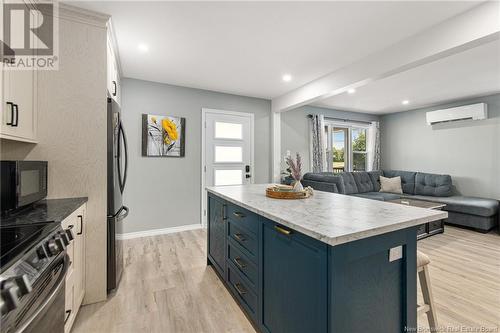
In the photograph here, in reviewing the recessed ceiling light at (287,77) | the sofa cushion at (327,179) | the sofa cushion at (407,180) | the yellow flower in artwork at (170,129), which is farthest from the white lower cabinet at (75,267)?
the sofa cushion at (407,180)

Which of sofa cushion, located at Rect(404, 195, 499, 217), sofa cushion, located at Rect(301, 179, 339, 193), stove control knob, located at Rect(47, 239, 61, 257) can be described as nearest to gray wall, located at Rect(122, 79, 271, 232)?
sofa cushion, located at Rect(301, 179, 339, 193)

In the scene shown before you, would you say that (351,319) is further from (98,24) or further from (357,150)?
(357,150)

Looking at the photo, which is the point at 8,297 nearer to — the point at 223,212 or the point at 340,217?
the point at 340,217

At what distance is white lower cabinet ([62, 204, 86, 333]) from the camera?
4.91 ft

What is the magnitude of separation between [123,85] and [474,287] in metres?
4.97

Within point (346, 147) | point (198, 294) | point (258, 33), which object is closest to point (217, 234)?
point (198, 294)

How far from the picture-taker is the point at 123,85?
3525 mm

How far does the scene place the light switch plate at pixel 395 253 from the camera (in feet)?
4.00

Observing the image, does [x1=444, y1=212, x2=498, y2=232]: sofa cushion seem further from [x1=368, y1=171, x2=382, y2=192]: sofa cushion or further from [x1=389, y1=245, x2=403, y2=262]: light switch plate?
[x1=389, y1=245, x2=403, y2=262]: light switch plate

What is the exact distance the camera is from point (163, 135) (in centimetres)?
375

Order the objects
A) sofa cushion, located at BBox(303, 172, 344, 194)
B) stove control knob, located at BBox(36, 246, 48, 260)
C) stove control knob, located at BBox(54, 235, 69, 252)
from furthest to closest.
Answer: sofa cushion, located at BBox(303, 172, 344, 194)
stove control knob, located at BBox(54, 235, 69, 252)
stove control knob, located at BBox(36, 246, 48, 260)

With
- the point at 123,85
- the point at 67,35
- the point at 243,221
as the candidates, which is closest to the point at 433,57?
the point at 243,221

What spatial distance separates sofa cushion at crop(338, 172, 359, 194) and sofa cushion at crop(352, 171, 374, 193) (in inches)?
4.6

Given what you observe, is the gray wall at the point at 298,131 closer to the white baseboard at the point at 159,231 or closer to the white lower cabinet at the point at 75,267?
the white baseboard at the point at 159,231
